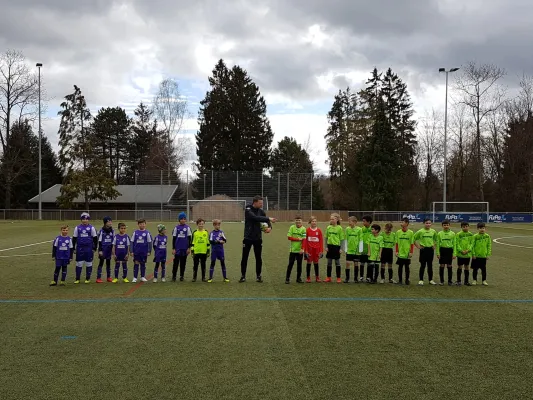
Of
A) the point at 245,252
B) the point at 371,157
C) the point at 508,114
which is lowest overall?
the point at 245,252

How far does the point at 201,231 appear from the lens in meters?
11.5

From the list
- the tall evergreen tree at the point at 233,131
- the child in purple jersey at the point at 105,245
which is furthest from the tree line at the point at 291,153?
the child in purple jersey at the point at 105,245

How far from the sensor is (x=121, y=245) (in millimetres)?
11367

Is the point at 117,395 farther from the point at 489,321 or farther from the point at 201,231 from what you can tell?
the point at 201,231

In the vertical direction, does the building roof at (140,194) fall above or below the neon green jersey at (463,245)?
above

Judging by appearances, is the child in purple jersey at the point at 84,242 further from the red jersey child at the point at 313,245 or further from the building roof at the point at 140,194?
the building roof at the point at 140,194

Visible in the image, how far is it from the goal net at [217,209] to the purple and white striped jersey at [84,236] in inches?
1472

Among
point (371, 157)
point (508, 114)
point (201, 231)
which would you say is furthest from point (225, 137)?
point (201, 231)

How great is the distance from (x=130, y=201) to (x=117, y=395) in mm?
58972

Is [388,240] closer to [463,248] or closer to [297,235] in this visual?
[463,248]

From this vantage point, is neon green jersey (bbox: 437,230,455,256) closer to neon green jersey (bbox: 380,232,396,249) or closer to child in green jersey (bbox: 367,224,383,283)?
neon green jersey (bbox: 380,232,396,249)

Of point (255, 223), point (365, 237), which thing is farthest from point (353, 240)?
point (255, 223)

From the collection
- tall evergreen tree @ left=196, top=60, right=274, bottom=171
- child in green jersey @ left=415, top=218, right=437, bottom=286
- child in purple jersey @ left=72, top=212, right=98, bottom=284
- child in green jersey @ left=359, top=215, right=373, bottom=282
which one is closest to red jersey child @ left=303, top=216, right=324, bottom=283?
child in green jersey @ left=359, top=215, right=373, bottom=282

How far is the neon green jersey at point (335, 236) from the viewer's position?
37.5ft
